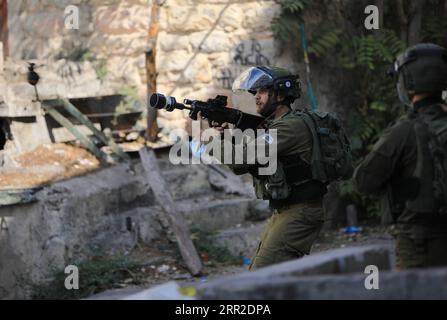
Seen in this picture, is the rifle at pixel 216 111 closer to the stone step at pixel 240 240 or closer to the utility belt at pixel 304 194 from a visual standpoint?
the utility belt at pixel 304 194

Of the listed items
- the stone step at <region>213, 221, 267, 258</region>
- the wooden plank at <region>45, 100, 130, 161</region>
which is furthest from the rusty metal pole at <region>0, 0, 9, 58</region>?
the stone step at <region>213, 221, 267, 258</region>

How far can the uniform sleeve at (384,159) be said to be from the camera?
12.9 feet

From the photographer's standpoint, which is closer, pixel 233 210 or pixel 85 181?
pixel 85 181

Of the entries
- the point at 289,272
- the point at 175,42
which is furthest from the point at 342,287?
the point at 175,42

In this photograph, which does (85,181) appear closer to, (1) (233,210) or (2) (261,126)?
(1) (233,210)

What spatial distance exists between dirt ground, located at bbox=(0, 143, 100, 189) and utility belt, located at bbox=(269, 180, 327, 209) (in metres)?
3.59

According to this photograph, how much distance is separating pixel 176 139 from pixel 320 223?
16.5 feet

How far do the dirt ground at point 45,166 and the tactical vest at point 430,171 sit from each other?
4.97 m

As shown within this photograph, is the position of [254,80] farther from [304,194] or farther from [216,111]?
[304,194]

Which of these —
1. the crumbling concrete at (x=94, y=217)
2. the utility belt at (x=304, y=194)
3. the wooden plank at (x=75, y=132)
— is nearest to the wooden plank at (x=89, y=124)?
the wooden plank at (x=75, y=132)

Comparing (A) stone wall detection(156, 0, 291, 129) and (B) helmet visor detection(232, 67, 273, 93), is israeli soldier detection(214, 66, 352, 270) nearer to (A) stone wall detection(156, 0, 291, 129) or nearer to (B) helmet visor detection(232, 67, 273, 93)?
(B) helmet visor detection(232, 67, 273, 93)

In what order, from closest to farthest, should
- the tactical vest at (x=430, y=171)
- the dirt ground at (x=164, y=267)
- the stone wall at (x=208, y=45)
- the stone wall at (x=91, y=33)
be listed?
the tactical vest at (x=430, y=171), the dirt ground at (x=164, y=267), the stone wall at (x=208, y=45), the stone wall at (x=91, y=33)

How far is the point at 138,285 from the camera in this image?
790 cm
